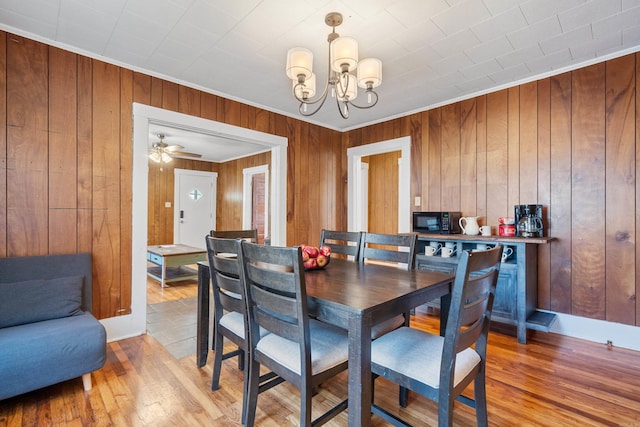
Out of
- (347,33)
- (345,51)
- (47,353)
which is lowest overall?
(47,353)

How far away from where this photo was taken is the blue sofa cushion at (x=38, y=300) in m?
1.89

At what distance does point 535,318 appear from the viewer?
2711 mm

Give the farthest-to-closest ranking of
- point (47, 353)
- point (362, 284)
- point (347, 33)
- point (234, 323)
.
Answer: point (347, 33) < point (234, 323) < point (47, 353) < point (362, 284)

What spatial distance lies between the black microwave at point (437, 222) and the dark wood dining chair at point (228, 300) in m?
2.28

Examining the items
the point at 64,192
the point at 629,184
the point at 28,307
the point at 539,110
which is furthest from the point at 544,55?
the point at 28,307

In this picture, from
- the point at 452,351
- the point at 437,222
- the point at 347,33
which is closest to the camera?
the point at 452,351

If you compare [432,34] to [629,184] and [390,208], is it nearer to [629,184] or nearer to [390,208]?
[629,184]

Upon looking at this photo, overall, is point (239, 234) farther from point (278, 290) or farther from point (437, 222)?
point (437, 222)

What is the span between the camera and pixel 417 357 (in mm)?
1340

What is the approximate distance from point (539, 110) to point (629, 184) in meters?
0.95

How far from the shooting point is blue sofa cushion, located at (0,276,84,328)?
1.89 m

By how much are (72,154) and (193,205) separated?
4668 millimetres

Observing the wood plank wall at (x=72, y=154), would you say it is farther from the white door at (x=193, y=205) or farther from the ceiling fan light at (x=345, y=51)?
the white door at (x=193, y=205)

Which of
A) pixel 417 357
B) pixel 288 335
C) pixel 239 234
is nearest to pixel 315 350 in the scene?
pixel 288 335
